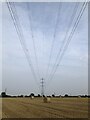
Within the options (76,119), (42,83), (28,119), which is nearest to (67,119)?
(76,119)

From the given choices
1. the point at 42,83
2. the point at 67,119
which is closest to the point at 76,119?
the point at 67,119

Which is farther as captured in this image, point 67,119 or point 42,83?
point 42,83

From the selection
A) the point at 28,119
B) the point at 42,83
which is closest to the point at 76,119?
the point at 28,119

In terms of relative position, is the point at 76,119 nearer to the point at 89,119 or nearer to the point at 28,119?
the point at 89,119

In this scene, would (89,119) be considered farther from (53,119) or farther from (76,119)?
(53,119)

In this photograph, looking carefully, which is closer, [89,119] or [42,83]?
[89,119]

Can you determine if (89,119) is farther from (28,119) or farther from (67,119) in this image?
(28,119)
